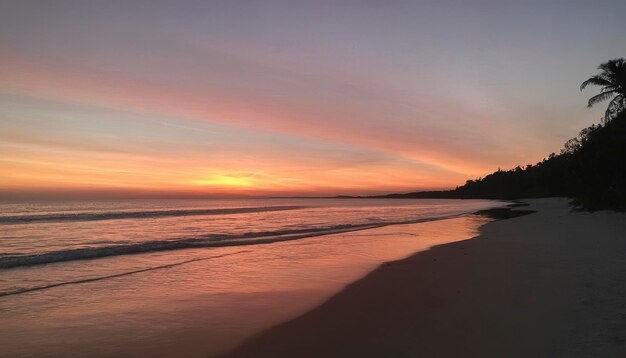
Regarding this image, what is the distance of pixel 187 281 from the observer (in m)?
11.0

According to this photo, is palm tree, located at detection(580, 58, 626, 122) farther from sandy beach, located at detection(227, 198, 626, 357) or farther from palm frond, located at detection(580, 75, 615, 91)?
sandy beach, located at detection(227, 198, 626, 357)

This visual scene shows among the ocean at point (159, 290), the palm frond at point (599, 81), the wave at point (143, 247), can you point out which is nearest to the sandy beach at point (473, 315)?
the ocean at point (159, 290)

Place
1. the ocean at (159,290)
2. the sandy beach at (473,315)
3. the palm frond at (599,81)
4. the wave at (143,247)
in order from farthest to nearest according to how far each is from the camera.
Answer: the palm frond at (599,81), the wave at (143,247), the ocean at (159,290), the sandy beach at (473,315)

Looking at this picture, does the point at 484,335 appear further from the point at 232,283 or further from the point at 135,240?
the point at 135,240

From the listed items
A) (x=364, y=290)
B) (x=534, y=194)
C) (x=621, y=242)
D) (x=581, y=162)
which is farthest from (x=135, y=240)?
(x=534, y=194)

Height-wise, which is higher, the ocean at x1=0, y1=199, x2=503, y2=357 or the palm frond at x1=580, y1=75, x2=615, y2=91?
the palm frond at x1=580, y1=75, x2=615, y2=91

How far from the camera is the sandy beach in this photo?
5.43 metres

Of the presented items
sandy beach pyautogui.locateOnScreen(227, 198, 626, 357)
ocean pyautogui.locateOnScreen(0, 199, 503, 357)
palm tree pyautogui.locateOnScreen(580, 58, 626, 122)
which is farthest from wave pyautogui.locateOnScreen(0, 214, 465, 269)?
palm tree pyautogui.locateOnScreen(580, 58, 626, 122)

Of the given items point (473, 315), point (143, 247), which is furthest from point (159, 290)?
point (143, 247)

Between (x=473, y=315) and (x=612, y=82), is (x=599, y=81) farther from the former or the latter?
(x=473, y=315)

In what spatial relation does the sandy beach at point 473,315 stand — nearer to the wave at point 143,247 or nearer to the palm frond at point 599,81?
the wave at point 143,247

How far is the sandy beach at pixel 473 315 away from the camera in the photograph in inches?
214

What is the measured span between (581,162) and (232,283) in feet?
100

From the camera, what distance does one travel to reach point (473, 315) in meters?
6.88
